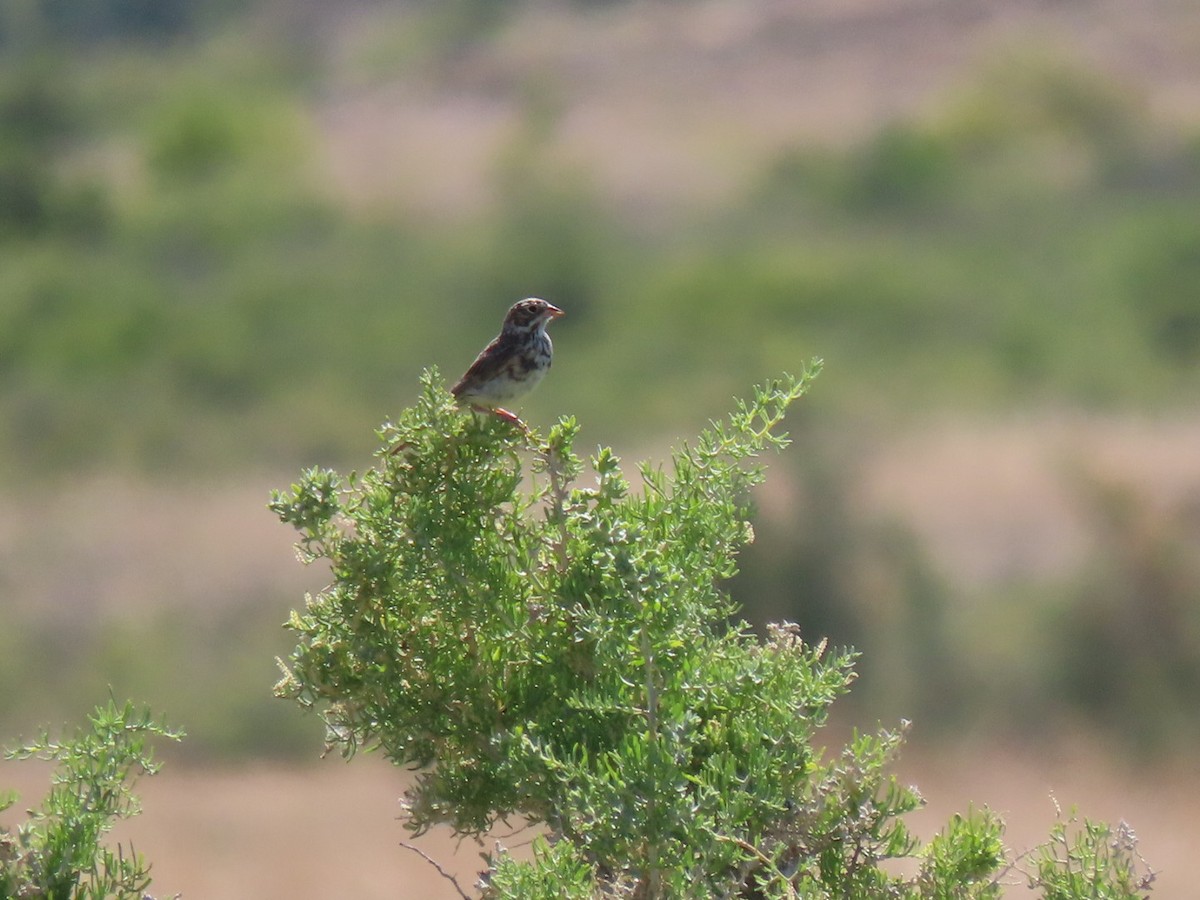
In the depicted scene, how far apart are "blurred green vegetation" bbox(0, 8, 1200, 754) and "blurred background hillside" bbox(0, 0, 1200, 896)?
0.10m

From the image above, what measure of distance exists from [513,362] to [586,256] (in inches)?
1439

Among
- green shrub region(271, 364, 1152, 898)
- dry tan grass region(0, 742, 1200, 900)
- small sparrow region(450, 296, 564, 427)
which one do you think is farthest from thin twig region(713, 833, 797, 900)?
dry tan grass region(0, 742, 1200, 900)

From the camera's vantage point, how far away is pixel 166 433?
34.3 meters

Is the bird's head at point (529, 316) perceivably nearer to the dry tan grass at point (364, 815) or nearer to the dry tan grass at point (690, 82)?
the dry tan grass at point (364, 815)

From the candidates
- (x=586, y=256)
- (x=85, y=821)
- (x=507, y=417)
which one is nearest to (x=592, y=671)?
(x=507, y=417)

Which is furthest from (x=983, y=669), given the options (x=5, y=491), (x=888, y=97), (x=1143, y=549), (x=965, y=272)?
(x=888, y=97)

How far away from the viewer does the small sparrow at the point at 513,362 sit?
17.1 ft

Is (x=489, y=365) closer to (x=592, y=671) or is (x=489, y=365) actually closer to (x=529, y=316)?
(x=529, y=316)

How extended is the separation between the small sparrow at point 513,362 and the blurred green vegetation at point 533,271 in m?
25.2

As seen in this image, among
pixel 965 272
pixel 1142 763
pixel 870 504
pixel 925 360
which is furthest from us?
pixel 965 272

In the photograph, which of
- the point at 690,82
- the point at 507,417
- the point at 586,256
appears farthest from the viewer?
the point at 690,82

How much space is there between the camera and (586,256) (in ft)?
136

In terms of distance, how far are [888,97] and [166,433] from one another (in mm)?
22205

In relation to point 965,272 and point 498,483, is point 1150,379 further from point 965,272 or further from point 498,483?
point 498,483
